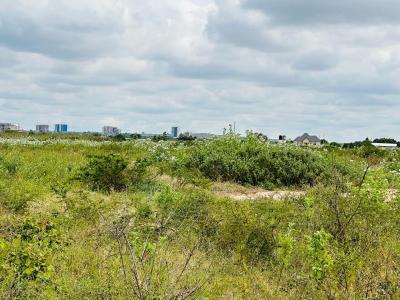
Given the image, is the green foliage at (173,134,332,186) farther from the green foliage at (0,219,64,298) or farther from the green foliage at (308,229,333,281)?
the green foliage at (0,219,64,298)

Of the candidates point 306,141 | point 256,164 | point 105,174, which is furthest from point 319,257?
point 306,141

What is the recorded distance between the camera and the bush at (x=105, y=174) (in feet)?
42.4

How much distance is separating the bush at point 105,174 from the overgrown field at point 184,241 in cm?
2

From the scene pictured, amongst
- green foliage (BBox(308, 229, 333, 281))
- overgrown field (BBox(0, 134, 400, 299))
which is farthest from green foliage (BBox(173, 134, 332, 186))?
green foliage (BBox(308, 229, 333, 281))

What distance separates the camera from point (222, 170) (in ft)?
54.1

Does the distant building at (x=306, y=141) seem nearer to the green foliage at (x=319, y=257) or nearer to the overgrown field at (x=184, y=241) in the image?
the overgrown field at (x=184, y=241)

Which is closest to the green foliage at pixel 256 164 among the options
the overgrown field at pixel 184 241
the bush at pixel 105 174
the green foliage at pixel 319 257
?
the overgrown field at pixel 184 241

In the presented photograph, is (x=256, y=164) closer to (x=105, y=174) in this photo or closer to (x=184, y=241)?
(x=105, y=174)

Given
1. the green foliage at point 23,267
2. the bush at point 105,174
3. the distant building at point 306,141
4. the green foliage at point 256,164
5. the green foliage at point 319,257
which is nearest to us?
the green foliage at point 23,267

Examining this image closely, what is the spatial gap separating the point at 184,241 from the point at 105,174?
556 cm

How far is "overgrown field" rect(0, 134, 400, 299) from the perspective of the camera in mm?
5289

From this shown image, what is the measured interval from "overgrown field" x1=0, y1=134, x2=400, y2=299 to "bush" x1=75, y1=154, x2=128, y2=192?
23mm

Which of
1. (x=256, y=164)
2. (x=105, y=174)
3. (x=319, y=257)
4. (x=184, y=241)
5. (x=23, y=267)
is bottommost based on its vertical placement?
(x=184, y=241)

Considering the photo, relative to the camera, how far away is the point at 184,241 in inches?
307
